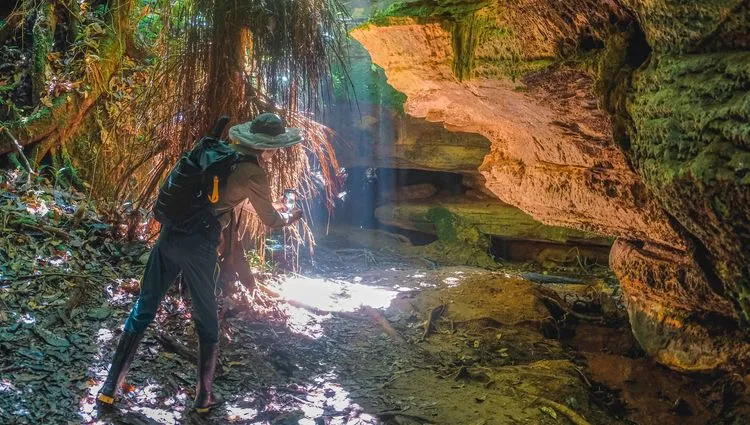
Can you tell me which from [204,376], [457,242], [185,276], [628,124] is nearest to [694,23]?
[628,124]

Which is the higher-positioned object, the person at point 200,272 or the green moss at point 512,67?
the green moss at point 512,67

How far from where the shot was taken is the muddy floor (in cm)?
359

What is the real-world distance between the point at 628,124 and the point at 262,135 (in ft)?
8.71

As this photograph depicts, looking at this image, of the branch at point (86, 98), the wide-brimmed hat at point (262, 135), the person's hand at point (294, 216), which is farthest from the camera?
the branch at point (86, 98)

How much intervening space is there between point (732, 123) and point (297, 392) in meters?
3.56

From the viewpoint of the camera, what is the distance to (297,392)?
4262mm

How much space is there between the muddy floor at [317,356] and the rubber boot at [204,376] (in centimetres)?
11

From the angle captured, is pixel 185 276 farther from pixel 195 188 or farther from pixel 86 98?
pixel 86 98

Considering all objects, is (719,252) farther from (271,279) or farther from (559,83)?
(271,279)

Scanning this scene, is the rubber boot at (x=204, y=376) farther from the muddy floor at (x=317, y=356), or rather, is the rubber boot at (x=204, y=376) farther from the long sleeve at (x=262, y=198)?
the long sleeve at (x=262, y=198)

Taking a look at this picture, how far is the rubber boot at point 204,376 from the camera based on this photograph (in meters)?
3.60

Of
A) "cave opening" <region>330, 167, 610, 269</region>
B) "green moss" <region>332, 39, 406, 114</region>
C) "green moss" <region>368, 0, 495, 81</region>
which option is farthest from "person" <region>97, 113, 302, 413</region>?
"green moss" <region>332, 39, 406, 114</region>

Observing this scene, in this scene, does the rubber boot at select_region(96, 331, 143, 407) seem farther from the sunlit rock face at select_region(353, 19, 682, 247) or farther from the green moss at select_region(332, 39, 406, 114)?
the green moss at select_region(332, 39, 406, 114)

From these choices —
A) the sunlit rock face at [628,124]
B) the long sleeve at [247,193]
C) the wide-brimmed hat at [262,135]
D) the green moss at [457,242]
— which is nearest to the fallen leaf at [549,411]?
the sunlit rock face at [628,124]
